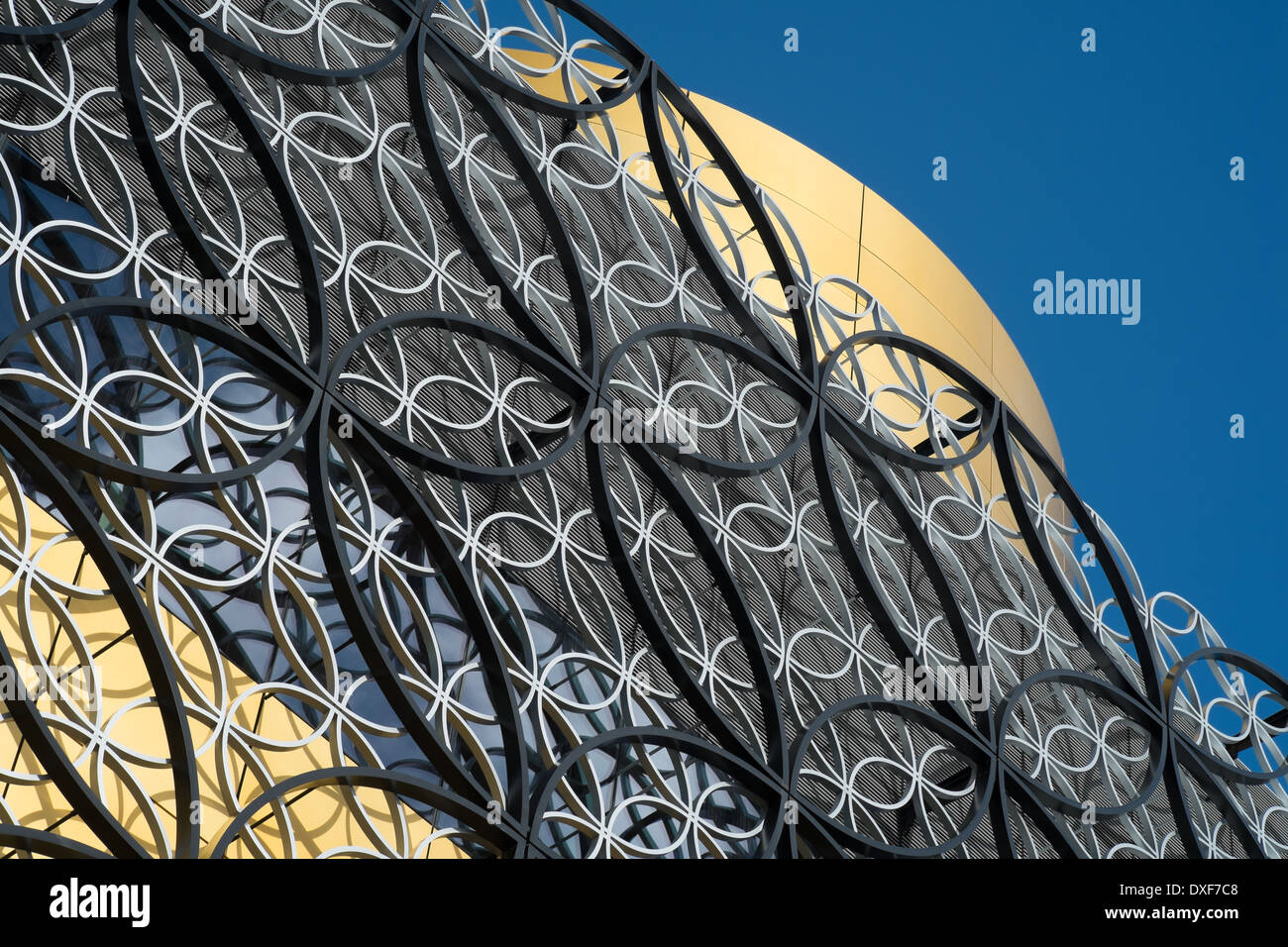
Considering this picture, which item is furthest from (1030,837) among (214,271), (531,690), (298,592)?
(214,271)

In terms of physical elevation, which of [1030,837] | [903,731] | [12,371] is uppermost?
[12,371]

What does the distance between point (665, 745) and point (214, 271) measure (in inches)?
160

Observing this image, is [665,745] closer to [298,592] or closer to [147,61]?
[298,592]

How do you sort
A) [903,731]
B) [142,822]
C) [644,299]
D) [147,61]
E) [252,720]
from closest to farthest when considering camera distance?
[142,822] → [252,720] → [147,61] → [903,731] → [644,299]

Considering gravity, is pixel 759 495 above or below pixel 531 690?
above

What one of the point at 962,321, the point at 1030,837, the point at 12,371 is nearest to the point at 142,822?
the point at 12,371

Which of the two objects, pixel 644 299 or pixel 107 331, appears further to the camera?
pixel 644 299

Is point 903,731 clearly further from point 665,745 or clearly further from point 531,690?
point 531,690

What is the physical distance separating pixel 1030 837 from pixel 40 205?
8.16 m

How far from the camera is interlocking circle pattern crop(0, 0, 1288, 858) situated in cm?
845

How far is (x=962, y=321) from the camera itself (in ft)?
88.5

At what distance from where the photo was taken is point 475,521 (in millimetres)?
10398

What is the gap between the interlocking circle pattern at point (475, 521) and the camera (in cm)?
845

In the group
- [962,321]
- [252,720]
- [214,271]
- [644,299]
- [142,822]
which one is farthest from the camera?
[962,321]
